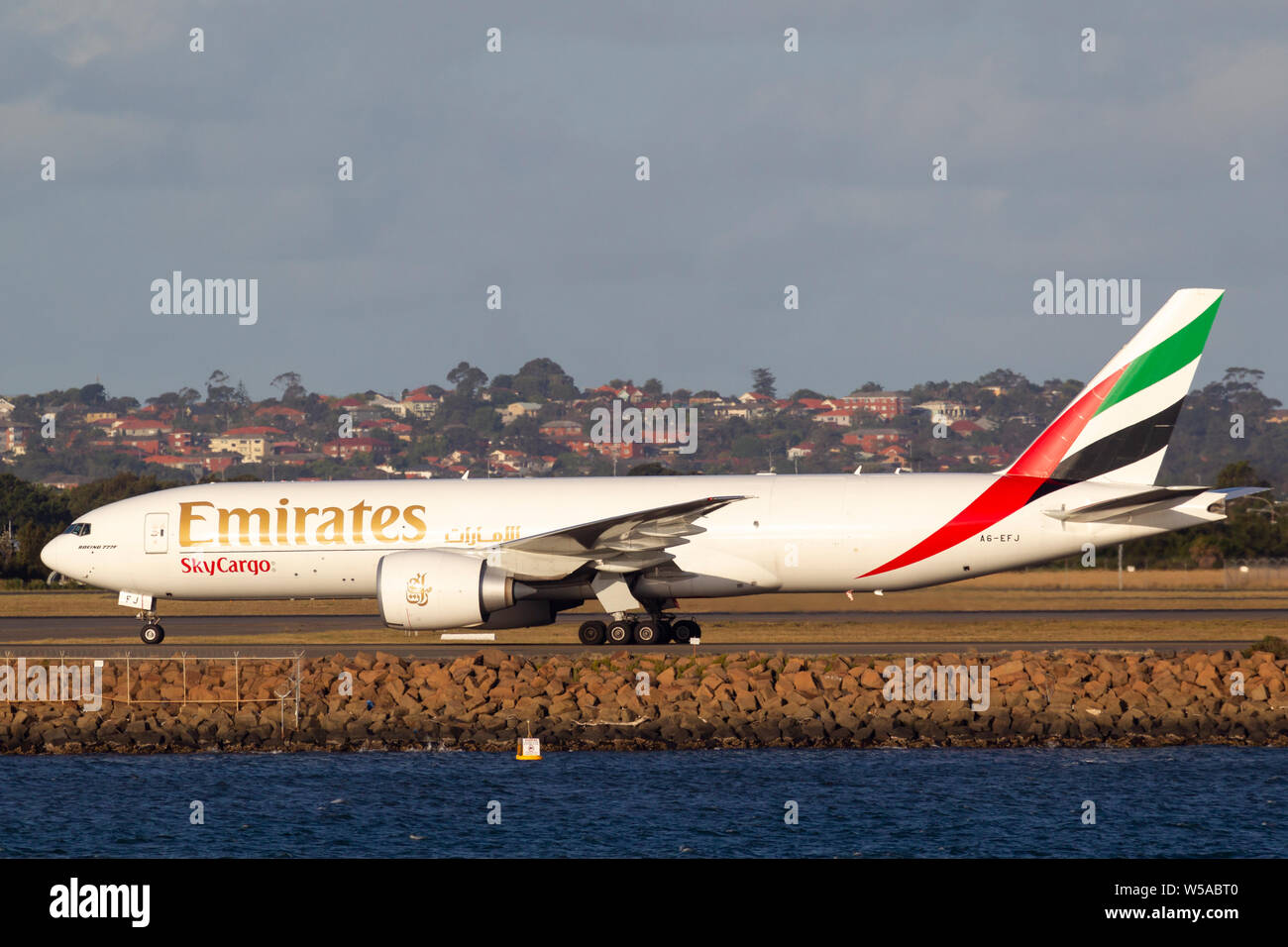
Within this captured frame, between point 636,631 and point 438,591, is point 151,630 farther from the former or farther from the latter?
point 636,631

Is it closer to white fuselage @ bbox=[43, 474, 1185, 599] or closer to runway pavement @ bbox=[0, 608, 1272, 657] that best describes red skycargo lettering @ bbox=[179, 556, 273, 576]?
white fuselage @ bbox=[43, 474, 1185, 599]

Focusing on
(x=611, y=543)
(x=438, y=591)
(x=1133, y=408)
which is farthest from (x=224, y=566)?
(x=1133, y=408)

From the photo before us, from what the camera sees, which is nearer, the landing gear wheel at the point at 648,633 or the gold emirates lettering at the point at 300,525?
the landing gear wheel at the point at 648,633

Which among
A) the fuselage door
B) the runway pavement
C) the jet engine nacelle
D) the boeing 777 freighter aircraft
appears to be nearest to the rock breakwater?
the jet engine nacelle

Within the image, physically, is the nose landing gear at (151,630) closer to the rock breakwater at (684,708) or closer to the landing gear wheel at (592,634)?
the rock breakwater at (684,708)

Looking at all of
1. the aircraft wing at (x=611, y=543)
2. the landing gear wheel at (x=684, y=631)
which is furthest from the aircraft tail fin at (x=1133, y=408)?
the landing gear wheel at (x=684, y=631)
